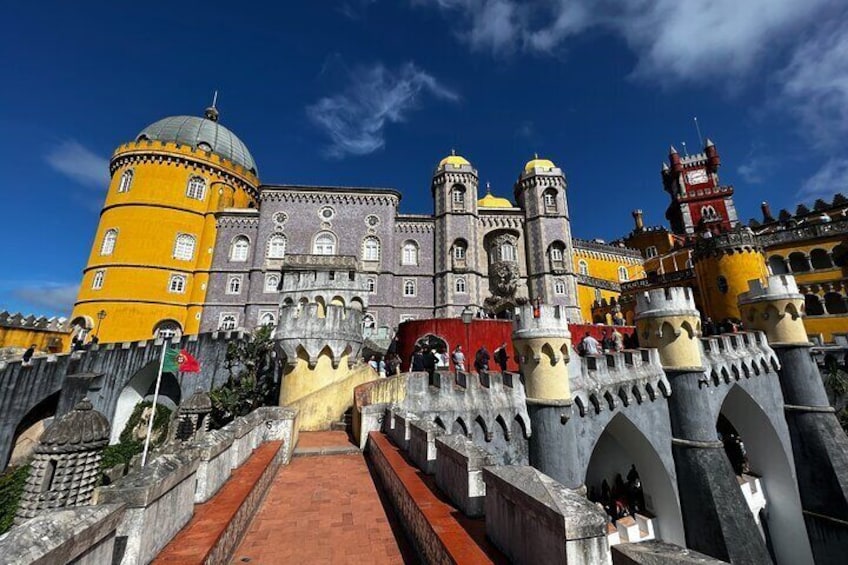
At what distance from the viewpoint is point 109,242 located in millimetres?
29281

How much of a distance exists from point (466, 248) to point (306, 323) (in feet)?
65.4

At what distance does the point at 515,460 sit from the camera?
35.5 ft

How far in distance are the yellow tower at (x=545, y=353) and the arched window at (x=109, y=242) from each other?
3354 centimetres

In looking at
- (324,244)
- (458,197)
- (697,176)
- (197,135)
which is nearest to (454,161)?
(458,197)

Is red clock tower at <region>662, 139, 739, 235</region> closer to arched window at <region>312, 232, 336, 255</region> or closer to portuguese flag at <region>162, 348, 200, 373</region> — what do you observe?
arched window at <region>312, 232, 336, 255</region>

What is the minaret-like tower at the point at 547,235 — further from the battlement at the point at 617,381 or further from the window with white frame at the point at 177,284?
the window with white frame at the point at 177,284

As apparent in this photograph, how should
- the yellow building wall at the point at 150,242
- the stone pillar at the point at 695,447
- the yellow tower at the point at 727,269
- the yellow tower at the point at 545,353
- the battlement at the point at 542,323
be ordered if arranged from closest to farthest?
the yellow tower at the point at 545,353, the battlement at the point at 542,323, the stone pillar at the point at 695,447, the yellow tower at the point at 727,269, the yellow building wall at the point at 150,242

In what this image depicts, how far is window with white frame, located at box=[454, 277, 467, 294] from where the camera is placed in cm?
3072

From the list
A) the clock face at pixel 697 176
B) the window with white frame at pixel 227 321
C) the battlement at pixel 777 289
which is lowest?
the battlement at pixel 777 289

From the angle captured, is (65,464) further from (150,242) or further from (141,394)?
(150,242)

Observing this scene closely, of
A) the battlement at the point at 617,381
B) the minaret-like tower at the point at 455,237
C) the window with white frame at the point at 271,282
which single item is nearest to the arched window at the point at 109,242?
the window with white frame at the point at 271,282

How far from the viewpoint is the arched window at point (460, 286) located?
30719 mm

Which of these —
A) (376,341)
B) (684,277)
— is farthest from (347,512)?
(684,277)

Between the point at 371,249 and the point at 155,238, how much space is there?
17.4 m
